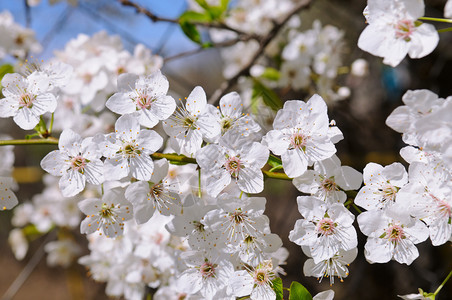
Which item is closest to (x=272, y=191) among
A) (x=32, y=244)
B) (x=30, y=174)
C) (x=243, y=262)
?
(x=30, y=174)

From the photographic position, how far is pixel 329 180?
2.58 ft

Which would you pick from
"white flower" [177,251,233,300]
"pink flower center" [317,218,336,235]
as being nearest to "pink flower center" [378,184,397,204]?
"pink flower center" [317,218,336,235]

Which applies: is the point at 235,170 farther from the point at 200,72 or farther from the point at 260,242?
the point at 200,72

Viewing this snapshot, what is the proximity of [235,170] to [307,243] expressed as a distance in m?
0.20

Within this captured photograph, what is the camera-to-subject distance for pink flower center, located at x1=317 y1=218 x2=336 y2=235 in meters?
0.76

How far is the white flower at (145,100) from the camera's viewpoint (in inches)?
30.9

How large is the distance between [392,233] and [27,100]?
782 millimetres

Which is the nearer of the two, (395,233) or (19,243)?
(395,233)

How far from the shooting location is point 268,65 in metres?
2.20

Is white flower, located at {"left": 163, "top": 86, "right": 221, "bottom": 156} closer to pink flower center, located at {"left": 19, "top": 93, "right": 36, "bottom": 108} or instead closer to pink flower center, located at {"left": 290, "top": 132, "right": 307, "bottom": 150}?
pink flower center, located at {"left": 290, "top": 132, "right": 307, "bottom": 150}

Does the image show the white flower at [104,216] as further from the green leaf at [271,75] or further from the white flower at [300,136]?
the green leaf at [271,75]

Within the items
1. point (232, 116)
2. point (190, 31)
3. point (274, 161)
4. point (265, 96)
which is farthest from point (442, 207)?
point (190, 31)

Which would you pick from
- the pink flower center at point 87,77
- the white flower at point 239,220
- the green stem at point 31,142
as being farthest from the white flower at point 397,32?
the pink flower center at point 87,77

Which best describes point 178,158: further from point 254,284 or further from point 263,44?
point 263,44
